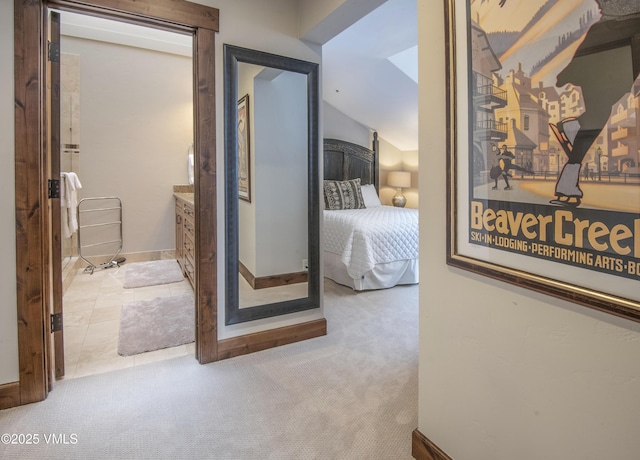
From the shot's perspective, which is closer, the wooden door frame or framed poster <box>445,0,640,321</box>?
framed poster <box>445,0,640,321</box>

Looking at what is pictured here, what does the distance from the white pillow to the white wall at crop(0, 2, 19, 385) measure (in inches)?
176

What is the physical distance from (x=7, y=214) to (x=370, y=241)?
276cm

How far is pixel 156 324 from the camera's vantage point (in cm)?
297

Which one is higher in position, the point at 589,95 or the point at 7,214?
the point at 589,95

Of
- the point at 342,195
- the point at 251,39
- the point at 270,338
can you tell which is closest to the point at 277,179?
the point at 251,39

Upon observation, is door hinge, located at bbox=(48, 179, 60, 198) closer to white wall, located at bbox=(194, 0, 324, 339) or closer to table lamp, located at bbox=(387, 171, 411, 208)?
white wall, located at bbox=(194, 0, 324, 339)

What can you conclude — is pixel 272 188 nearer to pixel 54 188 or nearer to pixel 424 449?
pixel 54 188

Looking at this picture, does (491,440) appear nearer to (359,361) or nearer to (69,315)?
(359,361)

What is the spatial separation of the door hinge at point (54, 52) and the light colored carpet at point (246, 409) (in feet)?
5.88

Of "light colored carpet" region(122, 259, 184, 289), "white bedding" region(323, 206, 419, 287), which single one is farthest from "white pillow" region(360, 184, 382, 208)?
"light colored carpet" region(122, 259, 184, 289)

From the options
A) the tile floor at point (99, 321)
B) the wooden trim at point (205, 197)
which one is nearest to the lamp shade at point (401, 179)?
the tile floor at point (99, 321)

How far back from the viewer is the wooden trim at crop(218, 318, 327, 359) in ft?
7.91

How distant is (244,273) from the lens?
253 cm

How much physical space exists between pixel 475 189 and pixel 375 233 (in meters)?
2.53
